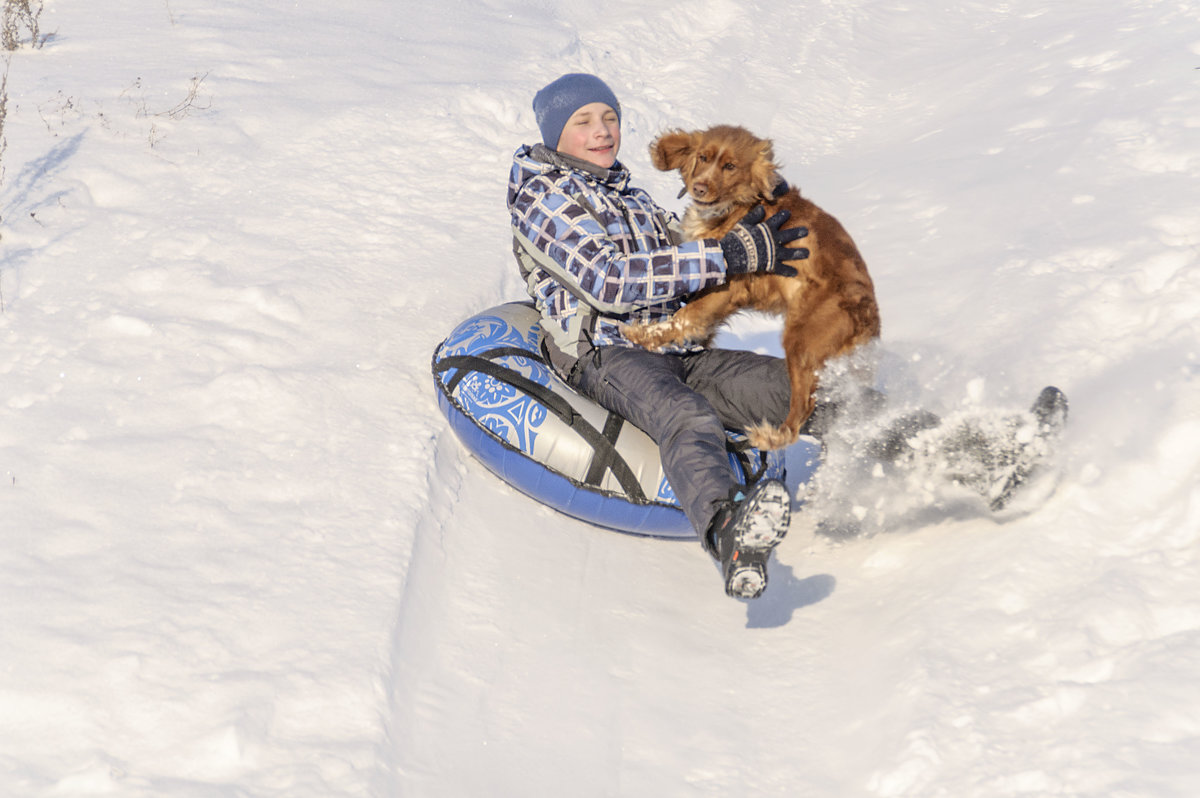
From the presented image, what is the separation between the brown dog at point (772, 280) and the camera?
10.5ft

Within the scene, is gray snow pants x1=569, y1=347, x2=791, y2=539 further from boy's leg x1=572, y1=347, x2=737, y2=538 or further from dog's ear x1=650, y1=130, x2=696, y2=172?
dog's ear x1=650, y1=130, x2=696, y2=172

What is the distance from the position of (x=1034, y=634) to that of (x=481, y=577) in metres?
1.68

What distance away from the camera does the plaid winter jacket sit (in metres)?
3.32

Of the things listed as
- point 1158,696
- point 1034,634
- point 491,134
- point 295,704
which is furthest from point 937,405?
point 491,134

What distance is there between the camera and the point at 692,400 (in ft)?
10.8

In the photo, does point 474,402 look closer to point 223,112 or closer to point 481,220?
point 481,220

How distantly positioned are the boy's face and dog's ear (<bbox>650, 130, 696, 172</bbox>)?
19 centimetres

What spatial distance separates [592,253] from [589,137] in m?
0.50

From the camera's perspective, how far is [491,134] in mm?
6211

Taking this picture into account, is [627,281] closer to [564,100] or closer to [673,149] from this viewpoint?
[673,149]

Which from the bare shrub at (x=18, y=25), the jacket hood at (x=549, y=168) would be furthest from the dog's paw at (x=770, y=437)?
the bare shrub at (x=18, y=25)

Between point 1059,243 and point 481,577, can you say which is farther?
point 1059,243

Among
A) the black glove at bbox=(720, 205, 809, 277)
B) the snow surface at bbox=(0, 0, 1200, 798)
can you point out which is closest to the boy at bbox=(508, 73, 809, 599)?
the black glove at bbox=(720, 205, 809, 277)

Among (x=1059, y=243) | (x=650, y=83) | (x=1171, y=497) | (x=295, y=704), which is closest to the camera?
(x=295, y=704)
